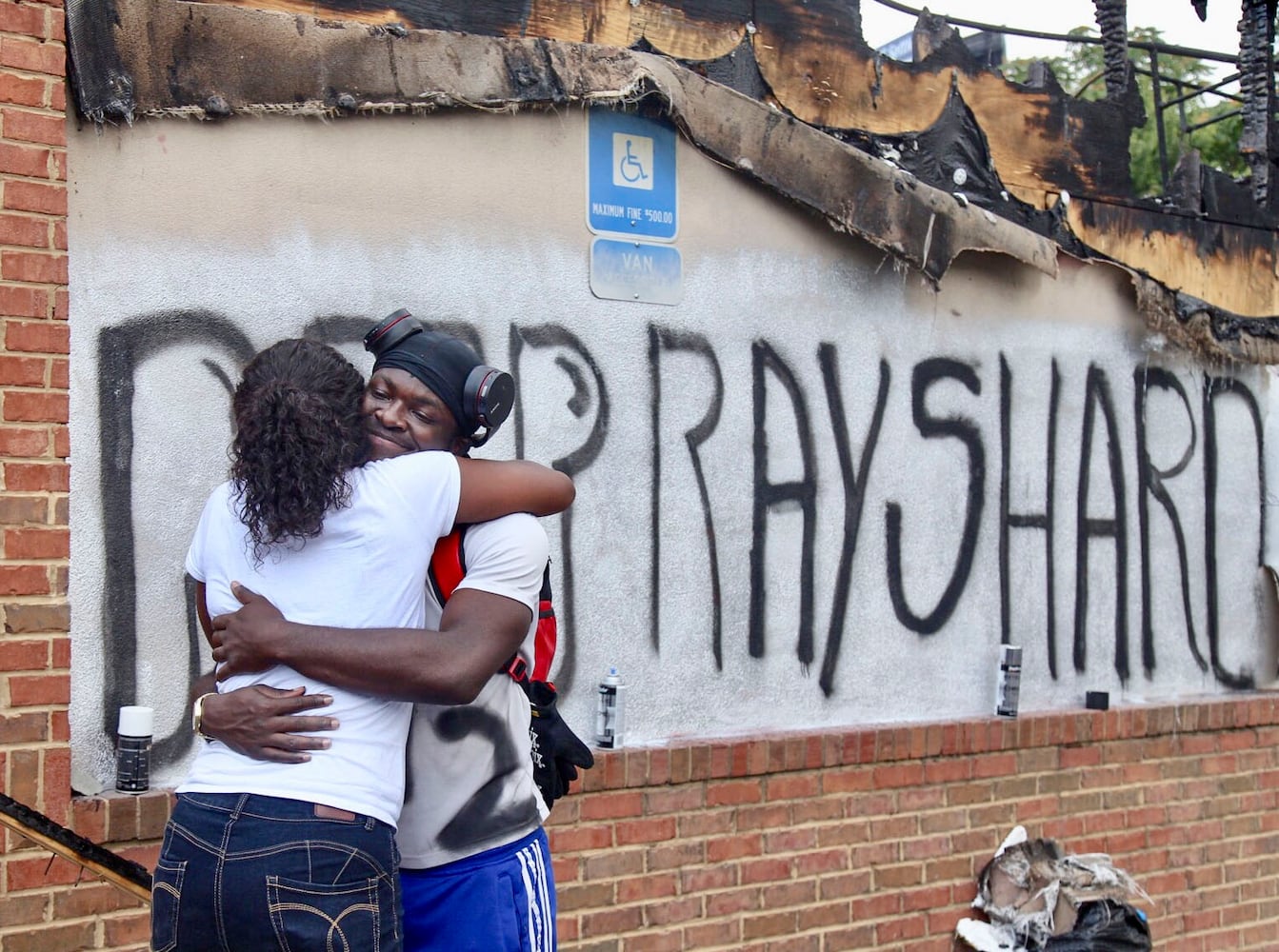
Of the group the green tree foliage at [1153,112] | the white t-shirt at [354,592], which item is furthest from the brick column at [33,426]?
the green tree foliage at [1153,112]

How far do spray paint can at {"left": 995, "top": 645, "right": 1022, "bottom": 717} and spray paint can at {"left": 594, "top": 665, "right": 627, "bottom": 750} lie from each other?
174cm

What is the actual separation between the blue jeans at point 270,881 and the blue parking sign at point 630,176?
2586 millimetres

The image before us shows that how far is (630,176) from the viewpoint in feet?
15.4

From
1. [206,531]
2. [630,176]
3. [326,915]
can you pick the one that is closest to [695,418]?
[630,176]

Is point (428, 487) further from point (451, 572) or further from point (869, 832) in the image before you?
point (869, 832)

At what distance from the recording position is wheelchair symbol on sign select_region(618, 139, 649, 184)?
467cm

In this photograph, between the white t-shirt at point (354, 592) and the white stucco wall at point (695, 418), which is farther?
the white stucco wall at point (695, 418)

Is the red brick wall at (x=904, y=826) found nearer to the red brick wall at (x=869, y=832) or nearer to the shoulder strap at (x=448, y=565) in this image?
the red brick wall at (x=869, y=832)

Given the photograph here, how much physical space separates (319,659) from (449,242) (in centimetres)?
211

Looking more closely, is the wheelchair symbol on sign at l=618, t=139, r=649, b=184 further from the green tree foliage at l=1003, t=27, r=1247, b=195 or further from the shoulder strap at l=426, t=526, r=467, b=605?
the green tree foliage at l=1003, t=27, r=1247, b=195

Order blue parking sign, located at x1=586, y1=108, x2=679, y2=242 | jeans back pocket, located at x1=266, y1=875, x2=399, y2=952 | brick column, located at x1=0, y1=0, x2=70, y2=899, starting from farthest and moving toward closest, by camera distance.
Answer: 1. blue parking sign, located at x1=586, y1=108, x2=679, y2=242
2. brick column, located at x1=0, y1=0, x2=70, y2=899
3. jeans back pocket, located at x1=266, y1=875, x2=399, y2=952

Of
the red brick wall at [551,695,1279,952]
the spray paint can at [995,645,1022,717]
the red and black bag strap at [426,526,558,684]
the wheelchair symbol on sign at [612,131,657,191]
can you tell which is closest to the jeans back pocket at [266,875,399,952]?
the red and black bag strap at [426,526,558,684]

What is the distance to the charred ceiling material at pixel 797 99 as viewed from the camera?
390 centimetres

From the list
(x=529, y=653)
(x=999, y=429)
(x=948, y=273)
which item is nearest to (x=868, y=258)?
(x=948, y=273)
